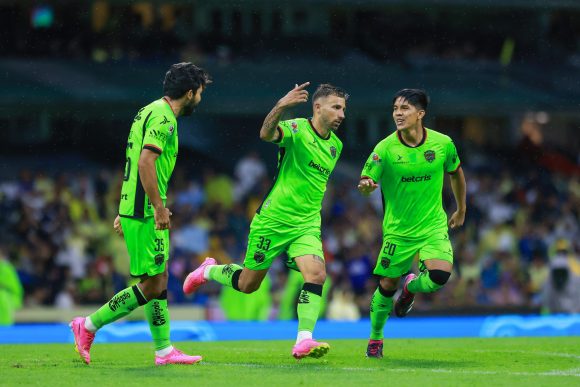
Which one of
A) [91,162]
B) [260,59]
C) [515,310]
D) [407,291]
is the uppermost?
[260,59]

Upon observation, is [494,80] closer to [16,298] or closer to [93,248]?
[93,248]

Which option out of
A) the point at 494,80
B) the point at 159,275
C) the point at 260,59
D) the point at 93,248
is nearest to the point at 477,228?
the point at 494,80

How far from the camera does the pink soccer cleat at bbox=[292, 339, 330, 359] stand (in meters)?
9.09

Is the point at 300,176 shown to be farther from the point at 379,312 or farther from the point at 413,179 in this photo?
the point at 379,312

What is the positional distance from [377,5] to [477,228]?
4854 millimetres

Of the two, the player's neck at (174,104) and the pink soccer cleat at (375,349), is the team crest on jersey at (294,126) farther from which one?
the pink soccer cleat at (375,349)

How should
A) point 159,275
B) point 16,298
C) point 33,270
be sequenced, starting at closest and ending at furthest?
1. point 159,275
2. point 16,298
3. point 33,270

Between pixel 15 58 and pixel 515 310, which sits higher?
pixel 15 58

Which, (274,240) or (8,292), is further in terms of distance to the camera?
(8,292)

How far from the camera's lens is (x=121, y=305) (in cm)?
927

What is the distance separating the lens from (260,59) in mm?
23250

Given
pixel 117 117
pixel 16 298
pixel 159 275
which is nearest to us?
pixel 159 275

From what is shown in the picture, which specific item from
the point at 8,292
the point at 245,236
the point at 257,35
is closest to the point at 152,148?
the point at 8,292

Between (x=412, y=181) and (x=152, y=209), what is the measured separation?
2600mm
